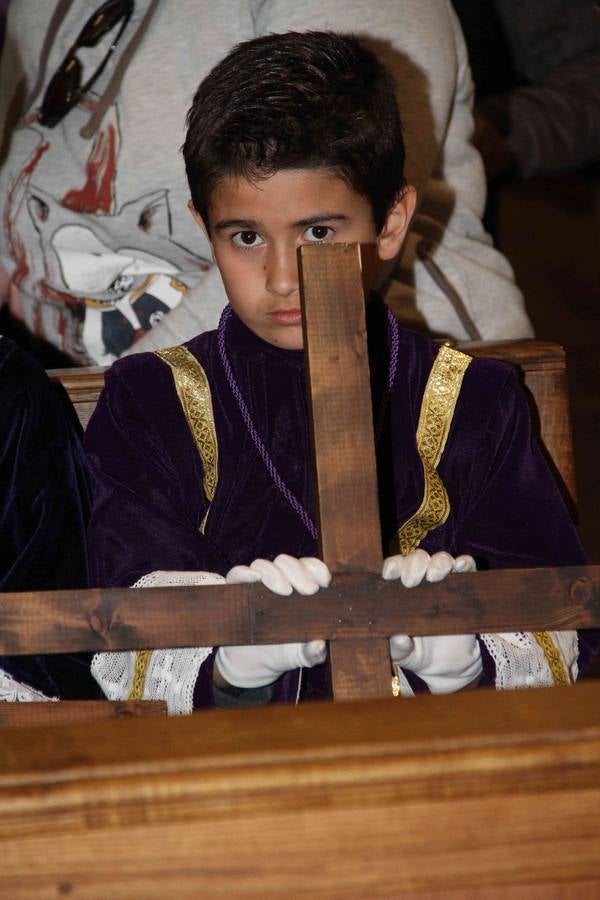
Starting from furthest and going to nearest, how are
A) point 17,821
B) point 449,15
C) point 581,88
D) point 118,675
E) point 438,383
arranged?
point 581,88 < point 449,15 < point 438,383 < point 118,675 < point 17,821

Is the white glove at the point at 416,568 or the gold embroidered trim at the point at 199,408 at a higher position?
the white glove at the point at 416,568

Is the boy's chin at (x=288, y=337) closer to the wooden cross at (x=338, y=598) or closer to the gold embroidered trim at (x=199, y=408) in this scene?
the gold embroidered trim at (x=199, y=408)

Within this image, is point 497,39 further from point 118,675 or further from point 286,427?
point 118,675

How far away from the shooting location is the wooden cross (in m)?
0.78

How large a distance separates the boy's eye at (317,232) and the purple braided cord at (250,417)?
0.43 ft

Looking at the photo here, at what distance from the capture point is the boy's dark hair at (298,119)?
43.7 inches

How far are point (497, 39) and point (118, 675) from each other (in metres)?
1.64

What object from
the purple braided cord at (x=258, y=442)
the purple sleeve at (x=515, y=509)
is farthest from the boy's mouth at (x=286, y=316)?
the purple sleeve at (x=515, y=509)

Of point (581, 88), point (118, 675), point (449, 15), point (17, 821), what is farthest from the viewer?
point (581, 88)

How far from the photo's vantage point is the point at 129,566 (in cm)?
110

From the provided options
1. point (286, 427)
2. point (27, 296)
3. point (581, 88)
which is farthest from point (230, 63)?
point (581, 88)

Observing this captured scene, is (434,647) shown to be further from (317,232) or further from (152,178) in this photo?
(152,178)

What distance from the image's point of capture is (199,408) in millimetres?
1186

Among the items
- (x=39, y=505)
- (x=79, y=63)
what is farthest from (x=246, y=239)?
(x=79, y=63)
